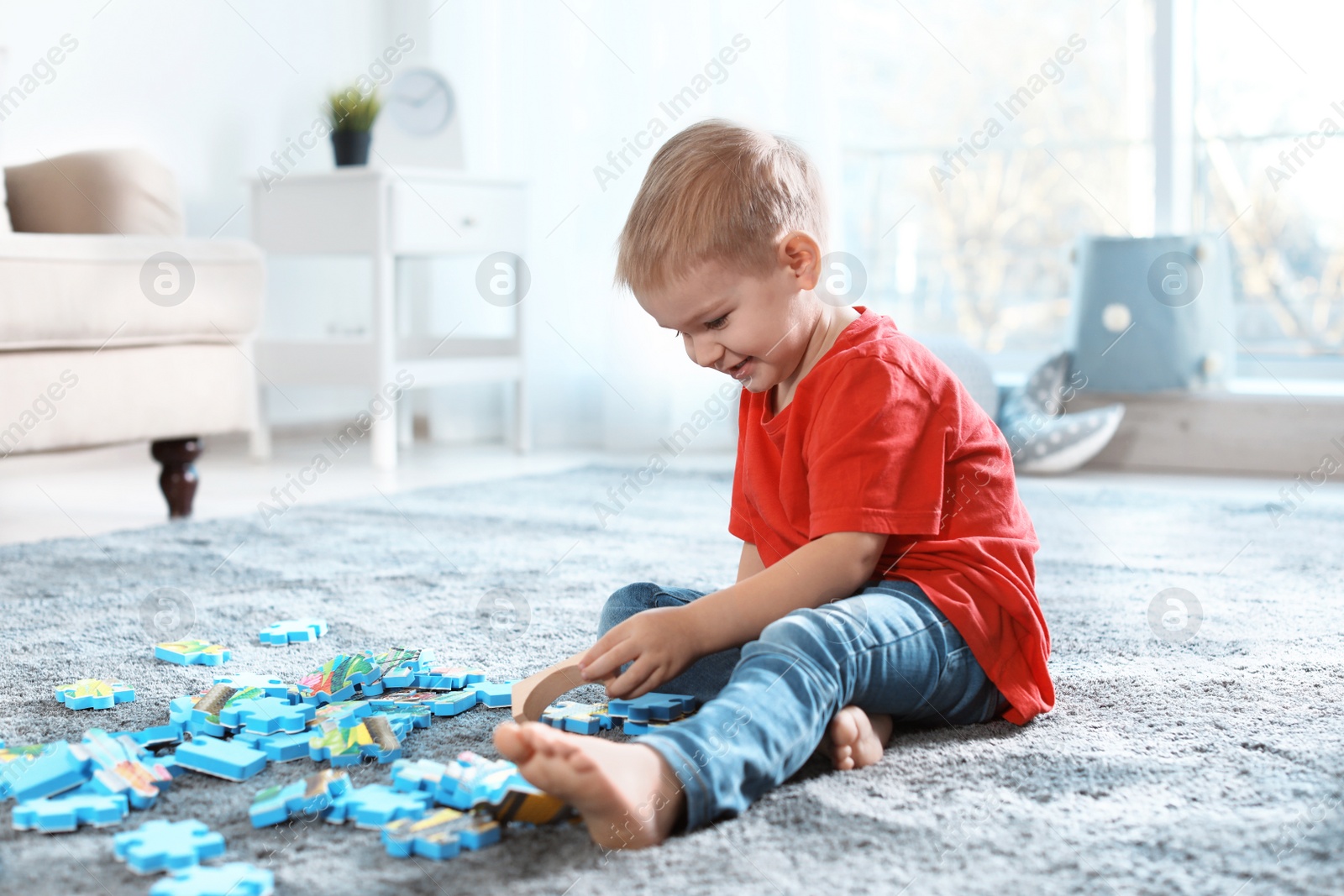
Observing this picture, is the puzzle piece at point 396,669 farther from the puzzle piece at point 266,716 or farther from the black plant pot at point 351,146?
the black plant pot at point 351,146

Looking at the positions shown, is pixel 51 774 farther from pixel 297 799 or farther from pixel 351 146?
pixel 351 146

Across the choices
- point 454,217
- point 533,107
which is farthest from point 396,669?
point 533,107

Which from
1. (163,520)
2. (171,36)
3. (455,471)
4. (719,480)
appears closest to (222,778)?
(163,520)

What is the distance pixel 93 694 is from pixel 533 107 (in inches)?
93.7

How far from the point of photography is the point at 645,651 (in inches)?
32.4

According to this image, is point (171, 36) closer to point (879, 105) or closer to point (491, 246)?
point (491, 246)

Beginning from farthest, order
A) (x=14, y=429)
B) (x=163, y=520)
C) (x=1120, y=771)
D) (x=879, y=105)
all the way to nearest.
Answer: (x=879, y=105)
(x=163, y=520)
(x=14, y=429)
(x=1120, y=771)

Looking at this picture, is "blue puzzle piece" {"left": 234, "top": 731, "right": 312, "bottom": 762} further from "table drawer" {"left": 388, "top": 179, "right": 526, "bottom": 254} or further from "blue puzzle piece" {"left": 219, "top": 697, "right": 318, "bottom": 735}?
"table drawer" {"left": 388, "top": 179, "right": 526, "bottom": 254}

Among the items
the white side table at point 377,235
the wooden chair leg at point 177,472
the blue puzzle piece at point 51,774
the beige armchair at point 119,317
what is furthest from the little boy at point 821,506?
the white side table at point 377,235

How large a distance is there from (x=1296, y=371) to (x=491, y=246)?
184cm

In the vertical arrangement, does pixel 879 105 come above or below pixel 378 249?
above

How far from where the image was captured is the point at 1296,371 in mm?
2873

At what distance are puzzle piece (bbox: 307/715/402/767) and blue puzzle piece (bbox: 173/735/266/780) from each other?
0.04 meters

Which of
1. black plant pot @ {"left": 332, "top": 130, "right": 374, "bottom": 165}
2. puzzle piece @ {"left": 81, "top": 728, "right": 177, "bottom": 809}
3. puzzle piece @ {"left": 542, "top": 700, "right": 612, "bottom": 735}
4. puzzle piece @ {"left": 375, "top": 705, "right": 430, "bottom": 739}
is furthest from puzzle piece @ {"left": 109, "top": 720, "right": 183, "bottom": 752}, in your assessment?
black plant pot @ {"left": 332, "top": 130, "right": 374, "bottom": 165}
